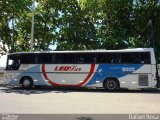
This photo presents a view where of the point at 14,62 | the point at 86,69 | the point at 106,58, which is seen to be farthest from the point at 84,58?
the point at 14,62

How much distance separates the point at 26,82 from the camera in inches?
977

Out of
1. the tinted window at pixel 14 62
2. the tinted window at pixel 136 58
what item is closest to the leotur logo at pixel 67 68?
the tinted window at pixel 14 62

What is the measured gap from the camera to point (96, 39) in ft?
103

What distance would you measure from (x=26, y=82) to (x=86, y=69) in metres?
4.68

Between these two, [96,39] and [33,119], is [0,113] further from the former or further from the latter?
[96,39]

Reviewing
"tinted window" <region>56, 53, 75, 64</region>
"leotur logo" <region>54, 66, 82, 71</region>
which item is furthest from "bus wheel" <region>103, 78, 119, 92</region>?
"tinted window" <region>56, 53, 75, 64</region>

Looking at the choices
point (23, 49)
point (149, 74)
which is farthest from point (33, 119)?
point (23, 49)

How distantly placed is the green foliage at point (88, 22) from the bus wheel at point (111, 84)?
6875 mm

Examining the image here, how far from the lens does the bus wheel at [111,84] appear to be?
2288 cm

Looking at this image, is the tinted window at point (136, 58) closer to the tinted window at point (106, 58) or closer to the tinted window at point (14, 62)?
the tinted window at point (106, 58)

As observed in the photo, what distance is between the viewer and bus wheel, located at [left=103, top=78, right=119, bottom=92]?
901 inches

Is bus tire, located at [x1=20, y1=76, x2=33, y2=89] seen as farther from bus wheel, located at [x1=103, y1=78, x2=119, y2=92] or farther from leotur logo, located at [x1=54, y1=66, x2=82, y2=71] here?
bus wheel, located at [x1=103, y1=78, x2=119, y2=92]

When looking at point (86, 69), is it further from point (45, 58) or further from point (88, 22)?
point (88, 22)

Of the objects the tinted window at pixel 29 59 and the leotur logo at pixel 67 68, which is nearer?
the leotur logo at pixel 67 68
